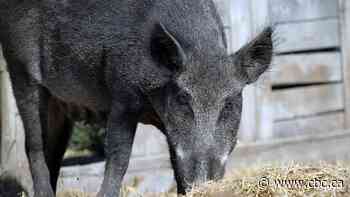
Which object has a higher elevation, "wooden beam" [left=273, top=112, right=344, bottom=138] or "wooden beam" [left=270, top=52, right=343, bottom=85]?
"wooden beam" [left=270, top=52, right=343, bottom=85]

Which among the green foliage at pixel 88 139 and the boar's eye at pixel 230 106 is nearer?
the boar's eye at pixel 230 106

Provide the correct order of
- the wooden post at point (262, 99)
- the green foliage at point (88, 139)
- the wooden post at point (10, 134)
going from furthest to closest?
the green foliage at point (88, 139)
the wooden post at point (262, 99)
the wooden post at point (10, 134)

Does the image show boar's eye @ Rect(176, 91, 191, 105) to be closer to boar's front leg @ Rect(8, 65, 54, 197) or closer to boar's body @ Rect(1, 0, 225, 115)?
boar's body @ Rect(1, 0, 225, 115)

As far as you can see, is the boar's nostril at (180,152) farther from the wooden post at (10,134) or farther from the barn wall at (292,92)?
the barn wall at (292,92)

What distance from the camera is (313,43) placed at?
939 cm

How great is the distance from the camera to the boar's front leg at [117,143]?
5.64 meters

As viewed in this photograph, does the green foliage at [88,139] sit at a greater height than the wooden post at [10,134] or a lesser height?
lesser

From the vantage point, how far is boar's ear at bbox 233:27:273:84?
548 cm

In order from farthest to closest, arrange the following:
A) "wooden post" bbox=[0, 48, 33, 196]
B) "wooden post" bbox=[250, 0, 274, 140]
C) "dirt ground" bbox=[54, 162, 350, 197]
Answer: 1. "wooden post" bbox=[250, 0, 274, 140]
2. "wooden post" bbox=[0, 48, 33, 196]
3. "dirt ground" bbox=[54, 162, 350, 197]

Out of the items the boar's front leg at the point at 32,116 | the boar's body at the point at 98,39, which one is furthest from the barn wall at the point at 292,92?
the boar's body at the point at 98,39

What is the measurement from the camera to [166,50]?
5359 mm

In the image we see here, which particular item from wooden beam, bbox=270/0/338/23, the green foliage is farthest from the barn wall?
the green foliage

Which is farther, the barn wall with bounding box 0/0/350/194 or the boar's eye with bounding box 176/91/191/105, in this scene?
the barn wall with bounding box 0/0/350/194

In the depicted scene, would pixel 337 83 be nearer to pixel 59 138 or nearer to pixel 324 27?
pixel 324 27
